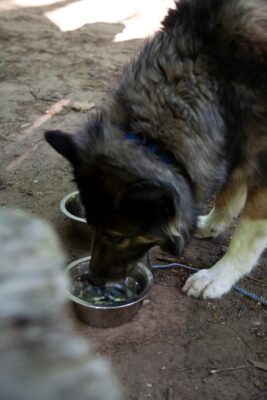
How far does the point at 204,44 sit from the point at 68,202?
1567 mm

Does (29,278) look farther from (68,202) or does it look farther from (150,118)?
(68,202)

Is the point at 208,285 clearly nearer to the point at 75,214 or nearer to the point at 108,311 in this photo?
the point at 108,311

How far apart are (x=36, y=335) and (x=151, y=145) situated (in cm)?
221

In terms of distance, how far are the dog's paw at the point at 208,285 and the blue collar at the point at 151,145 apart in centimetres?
90

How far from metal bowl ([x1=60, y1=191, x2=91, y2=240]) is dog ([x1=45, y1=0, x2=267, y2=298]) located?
0.69 meters

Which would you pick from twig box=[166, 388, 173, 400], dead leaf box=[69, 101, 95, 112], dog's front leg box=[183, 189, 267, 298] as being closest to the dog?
dog's front leg box=[183, 189, 267, 298]

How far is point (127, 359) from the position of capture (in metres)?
2.93

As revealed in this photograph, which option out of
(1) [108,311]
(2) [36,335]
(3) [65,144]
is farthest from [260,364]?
(2) [36,335]

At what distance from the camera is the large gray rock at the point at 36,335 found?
2.02 ft

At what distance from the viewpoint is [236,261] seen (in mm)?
3441

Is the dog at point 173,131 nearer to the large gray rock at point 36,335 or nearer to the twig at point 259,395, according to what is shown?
the twig at point 259,395

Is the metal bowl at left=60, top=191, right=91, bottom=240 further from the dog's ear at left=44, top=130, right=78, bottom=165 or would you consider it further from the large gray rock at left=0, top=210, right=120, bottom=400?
the large gray rock at left=0, top=210, right=120, bottom=400

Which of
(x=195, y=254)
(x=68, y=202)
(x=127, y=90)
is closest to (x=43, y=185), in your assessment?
(x=68, y=202)

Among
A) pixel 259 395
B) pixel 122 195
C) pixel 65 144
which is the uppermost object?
pixel 65 144
